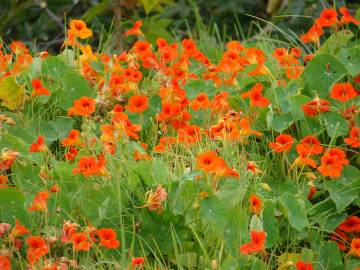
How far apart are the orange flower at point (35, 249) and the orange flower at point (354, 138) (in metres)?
1.01

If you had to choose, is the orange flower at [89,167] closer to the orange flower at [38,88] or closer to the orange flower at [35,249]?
the orange flower at [35,249]

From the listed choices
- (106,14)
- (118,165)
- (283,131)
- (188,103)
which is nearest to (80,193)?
(118,165)

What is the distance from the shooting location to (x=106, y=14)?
4.77 metres

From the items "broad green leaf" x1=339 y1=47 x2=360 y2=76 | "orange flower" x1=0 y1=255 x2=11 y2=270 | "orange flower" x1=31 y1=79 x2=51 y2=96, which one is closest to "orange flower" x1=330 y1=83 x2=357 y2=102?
"broad green leaf" x1=339 y1=47 x2=360 y2=76

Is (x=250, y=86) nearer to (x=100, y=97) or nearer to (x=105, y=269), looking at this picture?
(x=100, y=97)

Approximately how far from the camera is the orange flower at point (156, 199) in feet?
7.37

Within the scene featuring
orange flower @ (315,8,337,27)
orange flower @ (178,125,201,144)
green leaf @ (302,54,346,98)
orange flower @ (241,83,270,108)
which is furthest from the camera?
orange flower @ (315,8,337,27)

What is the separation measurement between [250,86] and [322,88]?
30 cm

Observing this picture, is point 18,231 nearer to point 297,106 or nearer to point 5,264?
point 5,264

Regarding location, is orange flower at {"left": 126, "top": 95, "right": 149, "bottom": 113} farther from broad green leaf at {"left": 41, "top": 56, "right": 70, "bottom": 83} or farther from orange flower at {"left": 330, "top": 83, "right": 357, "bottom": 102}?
orange flower at {"left": 330, "top": 83, "right": 357, "bottom": 102}

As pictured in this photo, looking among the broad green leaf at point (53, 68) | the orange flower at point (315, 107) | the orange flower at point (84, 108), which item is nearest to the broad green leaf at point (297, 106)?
the orange flower at point (315, 107)

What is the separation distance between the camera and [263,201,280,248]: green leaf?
2340mm

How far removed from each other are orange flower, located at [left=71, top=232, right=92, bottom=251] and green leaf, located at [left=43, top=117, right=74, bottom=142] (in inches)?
29.8

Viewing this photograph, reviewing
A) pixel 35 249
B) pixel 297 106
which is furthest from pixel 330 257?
pixel 35 249
